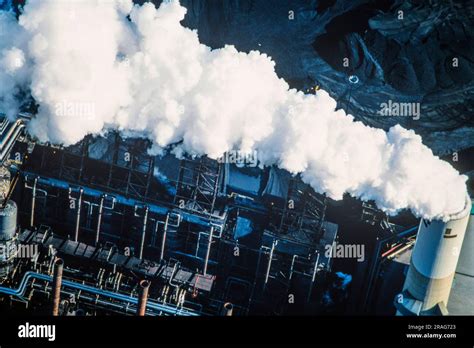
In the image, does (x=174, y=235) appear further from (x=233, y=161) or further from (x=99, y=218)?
(x=233, y=161)

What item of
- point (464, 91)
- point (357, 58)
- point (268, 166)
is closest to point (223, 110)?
point (268, 166)

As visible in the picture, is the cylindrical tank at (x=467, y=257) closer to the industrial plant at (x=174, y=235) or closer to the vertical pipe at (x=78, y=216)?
the industrial plant at (x=174, y=235)

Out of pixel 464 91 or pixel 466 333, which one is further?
pixel 464 91

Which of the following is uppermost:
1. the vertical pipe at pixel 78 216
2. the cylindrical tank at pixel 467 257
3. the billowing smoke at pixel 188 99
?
the billowing smoke at pixel 188 99

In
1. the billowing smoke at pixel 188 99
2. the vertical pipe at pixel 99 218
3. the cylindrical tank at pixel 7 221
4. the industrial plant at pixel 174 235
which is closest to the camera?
the billowing smoke at pixel 188 99

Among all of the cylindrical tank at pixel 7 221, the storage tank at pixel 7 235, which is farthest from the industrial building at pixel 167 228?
the cylindrical tank at pixel 7 221

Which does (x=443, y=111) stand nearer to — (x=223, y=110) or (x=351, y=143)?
(x=351, y=143)

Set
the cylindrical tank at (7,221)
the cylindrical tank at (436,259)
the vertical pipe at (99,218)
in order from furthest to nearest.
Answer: the vertical pipe at (99,218), the cylindrical tank at (7,221), the cylindrical tank at (436,259)
